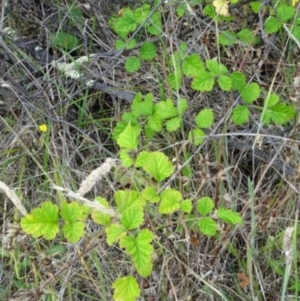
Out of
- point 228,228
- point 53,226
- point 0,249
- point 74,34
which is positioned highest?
point 74,34

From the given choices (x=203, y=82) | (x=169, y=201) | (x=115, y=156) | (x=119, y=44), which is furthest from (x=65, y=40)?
(x=169, y=201)

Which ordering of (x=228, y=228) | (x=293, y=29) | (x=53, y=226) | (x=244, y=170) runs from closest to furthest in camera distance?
(x=53, y=226) → (x=228, y=228) → (x=293, y=29) → (x=244, y=170)

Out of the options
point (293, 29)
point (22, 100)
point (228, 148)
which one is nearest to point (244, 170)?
point (228, 148)

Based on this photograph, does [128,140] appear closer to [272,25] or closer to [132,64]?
[132,64]

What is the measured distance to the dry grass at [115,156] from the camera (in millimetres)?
Result: 1491

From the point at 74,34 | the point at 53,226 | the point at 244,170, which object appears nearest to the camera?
the point at 53,226

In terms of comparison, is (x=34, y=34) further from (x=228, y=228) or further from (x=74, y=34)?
(x=228, y=228)

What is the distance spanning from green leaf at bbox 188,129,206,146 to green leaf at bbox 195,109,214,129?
0.02 metres

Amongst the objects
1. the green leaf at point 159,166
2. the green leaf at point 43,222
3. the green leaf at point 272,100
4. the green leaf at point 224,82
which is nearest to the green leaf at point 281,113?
the green leaf at point 272,100

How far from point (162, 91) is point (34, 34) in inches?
20.9

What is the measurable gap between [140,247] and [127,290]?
106 millimetres

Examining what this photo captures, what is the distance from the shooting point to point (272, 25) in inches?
64.0

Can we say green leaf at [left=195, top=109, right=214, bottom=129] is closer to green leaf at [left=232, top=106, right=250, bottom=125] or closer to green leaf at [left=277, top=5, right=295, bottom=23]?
green leaf at [left=232, top=106, right=250, bottom=125]

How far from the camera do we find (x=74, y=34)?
6.32ft
